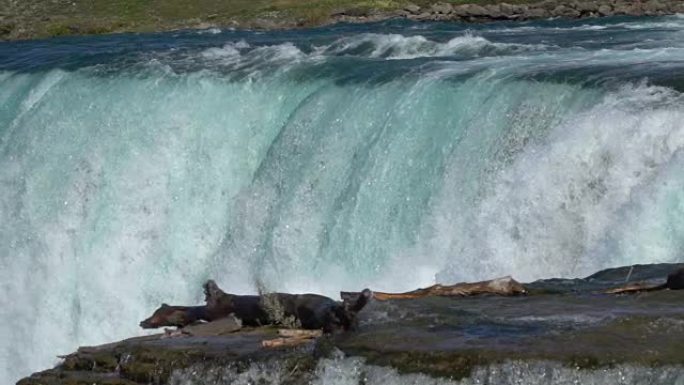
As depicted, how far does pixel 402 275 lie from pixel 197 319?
344 centimetres

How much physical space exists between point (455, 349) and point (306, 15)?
132 feet

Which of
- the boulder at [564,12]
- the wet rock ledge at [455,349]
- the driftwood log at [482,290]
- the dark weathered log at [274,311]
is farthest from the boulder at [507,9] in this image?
the driftwood log at [482,290]

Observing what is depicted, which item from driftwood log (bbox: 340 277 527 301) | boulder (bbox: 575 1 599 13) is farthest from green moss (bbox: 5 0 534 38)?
driftwood log (bbox: 340 277 527 301)

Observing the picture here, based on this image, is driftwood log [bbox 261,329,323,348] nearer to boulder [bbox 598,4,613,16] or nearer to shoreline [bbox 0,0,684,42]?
shoreline [bbox 0,0,684,42]

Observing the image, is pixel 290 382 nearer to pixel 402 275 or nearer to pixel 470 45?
pixel 402 275

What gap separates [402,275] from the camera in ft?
54.1

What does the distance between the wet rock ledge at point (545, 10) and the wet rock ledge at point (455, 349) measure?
90.8 ft

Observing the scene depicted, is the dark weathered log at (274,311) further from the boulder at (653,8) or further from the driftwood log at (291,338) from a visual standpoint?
the boulder at (653,8)

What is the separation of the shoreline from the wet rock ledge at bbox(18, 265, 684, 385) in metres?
28.2

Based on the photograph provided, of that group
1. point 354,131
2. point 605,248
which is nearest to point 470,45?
point 354,131

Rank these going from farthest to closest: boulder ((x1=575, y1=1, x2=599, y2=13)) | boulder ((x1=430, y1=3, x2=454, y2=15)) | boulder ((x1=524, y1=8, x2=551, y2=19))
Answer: boulder ((x1=430, y1=3, x2=454, y2=15)) → boulder ((x1=524, y1=8, x2=551, y2=19)) → boulder ((x1=575, y1=1, x2=599, y2=13))

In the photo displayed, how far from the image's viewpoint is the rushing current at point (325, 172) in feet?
50.3

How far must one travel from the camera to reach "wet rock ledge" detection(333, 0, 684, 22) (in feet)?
130

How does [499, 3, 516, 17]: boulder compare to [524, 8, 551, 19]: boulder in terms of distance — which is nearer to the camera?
[524, 8, 551, 19]: boulder
